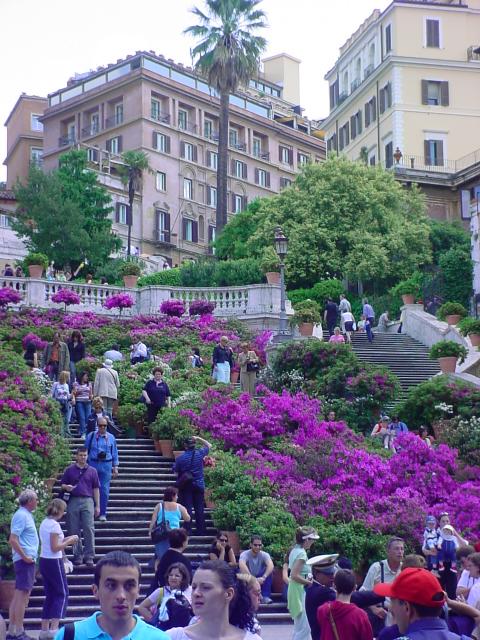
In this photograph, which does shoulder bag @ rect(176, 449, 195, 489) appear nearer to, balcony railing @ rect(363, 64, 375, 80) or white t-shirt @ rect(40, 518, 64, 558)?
white t-shirt @ rect(40, 518, 64, 558)

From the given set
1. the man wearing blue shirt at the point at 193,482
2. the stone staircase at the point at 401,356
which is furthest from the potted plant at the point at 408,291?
the man wearing blue shirt at the point at 193,482

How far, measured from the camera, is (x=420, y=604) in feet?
23.4

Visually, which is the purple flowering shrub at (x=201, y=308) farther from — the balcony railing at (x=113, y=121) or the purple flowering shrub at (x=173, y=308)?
the balcony railing at (x=113, y=121)

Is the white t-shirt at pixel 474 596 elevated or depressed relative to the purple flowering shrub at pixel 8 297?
depressed

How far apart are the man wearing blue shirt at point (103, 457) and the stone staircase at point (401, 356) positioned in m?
11.3

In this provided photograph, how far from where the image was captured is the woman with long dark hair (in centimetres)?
701

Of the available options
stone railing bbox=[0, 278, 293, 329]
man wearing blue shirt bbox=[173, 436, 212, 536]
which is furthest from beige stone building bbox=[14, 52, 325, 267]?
man wearing blue shirt bbox=[173, 436, 212, 536]

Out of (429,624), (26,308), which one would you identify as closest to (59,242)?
(26,308)

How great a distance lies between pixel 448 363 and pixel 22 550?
58.7 ft

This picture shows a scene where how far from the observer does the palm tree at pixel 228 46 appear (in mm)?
56656

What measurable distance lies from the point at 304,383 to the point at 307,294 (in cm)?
1598

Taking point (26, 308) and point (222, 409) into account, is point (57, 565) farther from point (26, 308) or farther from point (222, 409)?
point (26, 308)

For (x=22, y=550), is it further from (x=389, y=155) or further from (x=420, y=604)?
(x=389, y=155)

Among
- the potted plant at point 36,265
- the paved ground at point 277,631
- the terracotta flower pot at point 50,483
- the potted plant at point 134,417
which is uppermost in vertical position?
the potted plant at point 36,265
